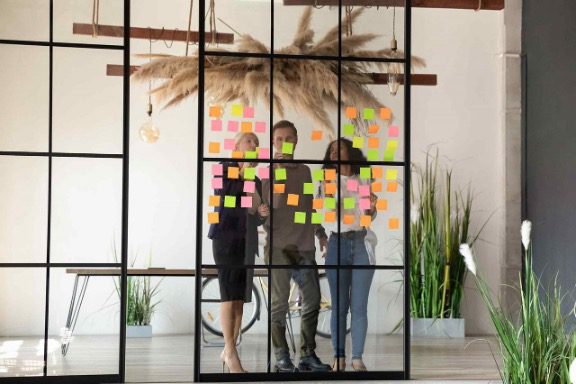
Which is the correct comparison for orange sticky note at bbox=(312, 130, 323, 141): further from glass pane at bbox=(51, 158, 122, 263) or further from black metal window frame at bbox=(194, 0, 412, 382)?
glass pane at bbox=(51, 158, 122, 263)

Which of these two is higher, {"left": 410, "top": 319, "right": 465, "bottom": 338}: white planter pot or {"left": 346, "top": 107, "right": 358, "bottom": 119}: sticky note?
{"left": 346, "top": 107, "right": 358, "bottom": 119}: sticky note

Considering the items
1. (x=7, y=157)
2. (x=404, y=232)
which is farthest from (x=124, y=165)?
(x=404, y=232)

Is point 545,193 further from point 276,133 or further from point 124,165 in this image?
point 124,165

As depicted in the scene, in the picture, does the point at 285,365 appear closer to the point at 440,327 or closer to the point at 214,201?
the point at 214,201

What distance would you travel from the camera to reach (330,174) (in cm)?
589

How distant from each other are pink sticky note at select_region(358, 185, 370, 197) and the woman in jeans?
1 centimetres

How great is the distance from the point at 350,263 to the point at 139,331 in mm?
2213

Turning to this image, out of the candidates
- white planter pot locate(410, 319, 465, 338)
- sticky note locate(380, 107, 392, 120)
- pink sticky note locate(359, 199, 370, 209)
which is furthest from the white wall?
white planter pot locate(410, 319, 465, 338)

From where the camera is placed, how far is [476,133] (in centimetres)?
949

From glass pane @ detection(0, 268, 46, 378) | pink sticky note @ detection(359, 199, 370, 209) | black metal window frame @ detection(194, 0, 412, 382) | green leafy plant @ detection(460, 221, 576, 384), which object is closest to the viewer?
green leafy plant @ detection(460, 221, 576, 384)

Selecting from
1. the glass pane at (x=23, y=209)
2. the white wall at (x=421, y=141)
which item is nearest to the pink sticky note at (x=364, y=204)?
the white wall at (x=421, y=141)

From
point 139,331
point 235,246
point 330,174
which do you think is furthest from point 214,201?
point 139,331

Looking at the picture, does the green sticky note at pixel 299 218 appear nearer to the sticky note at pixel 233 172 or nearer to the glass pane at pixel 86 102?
the sticky note at pixel 233 172

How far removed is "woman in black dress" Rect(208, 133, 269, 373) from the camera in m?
5.71
